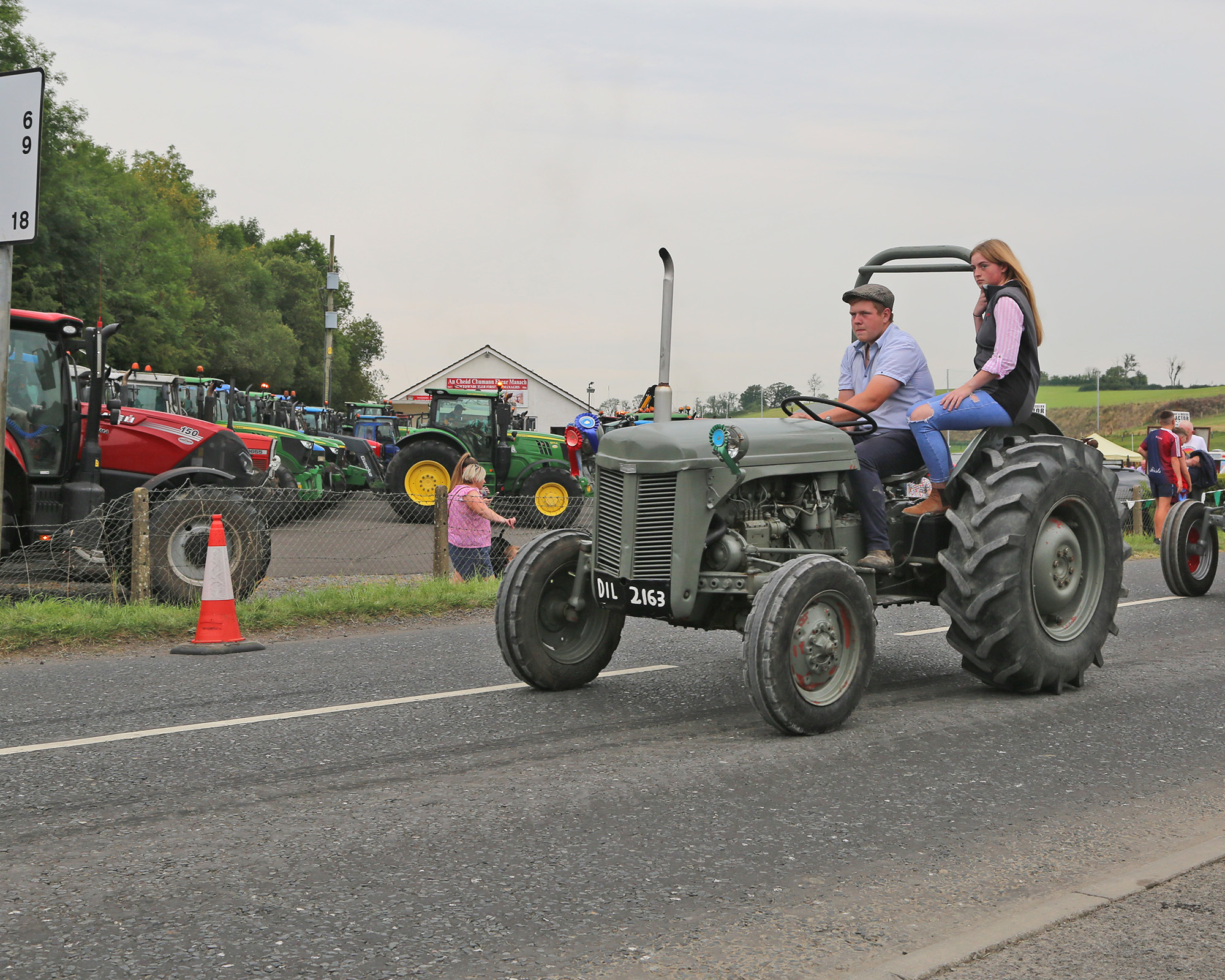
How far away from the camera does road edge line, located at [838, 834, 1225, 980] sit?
330cm

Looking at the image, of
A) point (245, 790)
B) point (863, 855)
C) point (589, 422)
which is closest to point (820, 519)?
point (863, 855)

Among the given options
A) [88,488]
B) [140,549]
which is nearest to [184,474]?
[88,488]

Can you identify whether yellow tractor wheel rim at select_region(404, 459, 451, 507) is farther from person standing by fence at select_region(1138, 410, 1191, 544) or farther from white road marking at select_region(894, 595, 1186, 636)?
white road marking at select_region(894, 595, 1186, 636)

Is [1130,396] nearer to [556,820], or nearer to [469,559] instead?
[469,559]

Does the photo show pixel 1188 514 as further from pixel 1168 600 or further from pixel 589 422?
pixel 589 422

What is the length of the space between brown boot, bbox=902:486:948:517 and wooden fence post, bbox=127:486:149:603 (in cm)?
655

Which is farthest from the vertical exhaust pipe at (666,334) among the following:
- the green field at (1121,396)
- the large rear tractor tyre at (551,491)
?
the green field at (1121,396)

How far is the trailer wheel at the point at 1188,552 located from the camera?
11.7 m

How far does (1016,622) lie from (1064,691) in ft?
2.55

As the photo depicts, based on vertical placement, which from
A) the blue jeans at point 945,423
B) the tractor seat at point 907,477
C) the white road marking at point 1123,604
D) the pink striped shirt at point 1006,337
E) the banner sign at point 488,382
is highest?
the banner sign at point 488,382

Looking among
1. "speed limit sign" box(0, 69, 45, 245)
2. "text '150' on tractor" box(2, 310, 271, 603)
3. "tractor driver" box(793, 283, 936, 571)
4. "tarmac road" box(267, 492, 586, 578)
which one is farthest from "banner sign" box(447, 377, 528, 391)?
"tractor driver" box(793, 283, 936, 571)

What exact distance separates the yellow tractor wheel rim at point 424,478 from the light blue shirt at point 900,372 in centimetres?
1803

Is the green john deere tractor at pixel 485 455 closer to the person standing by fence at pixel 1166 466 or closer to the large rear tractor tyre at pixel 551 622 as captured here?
the person standing by fence at pixel 1166 466

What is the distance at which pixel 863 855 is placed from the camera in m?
4.21
